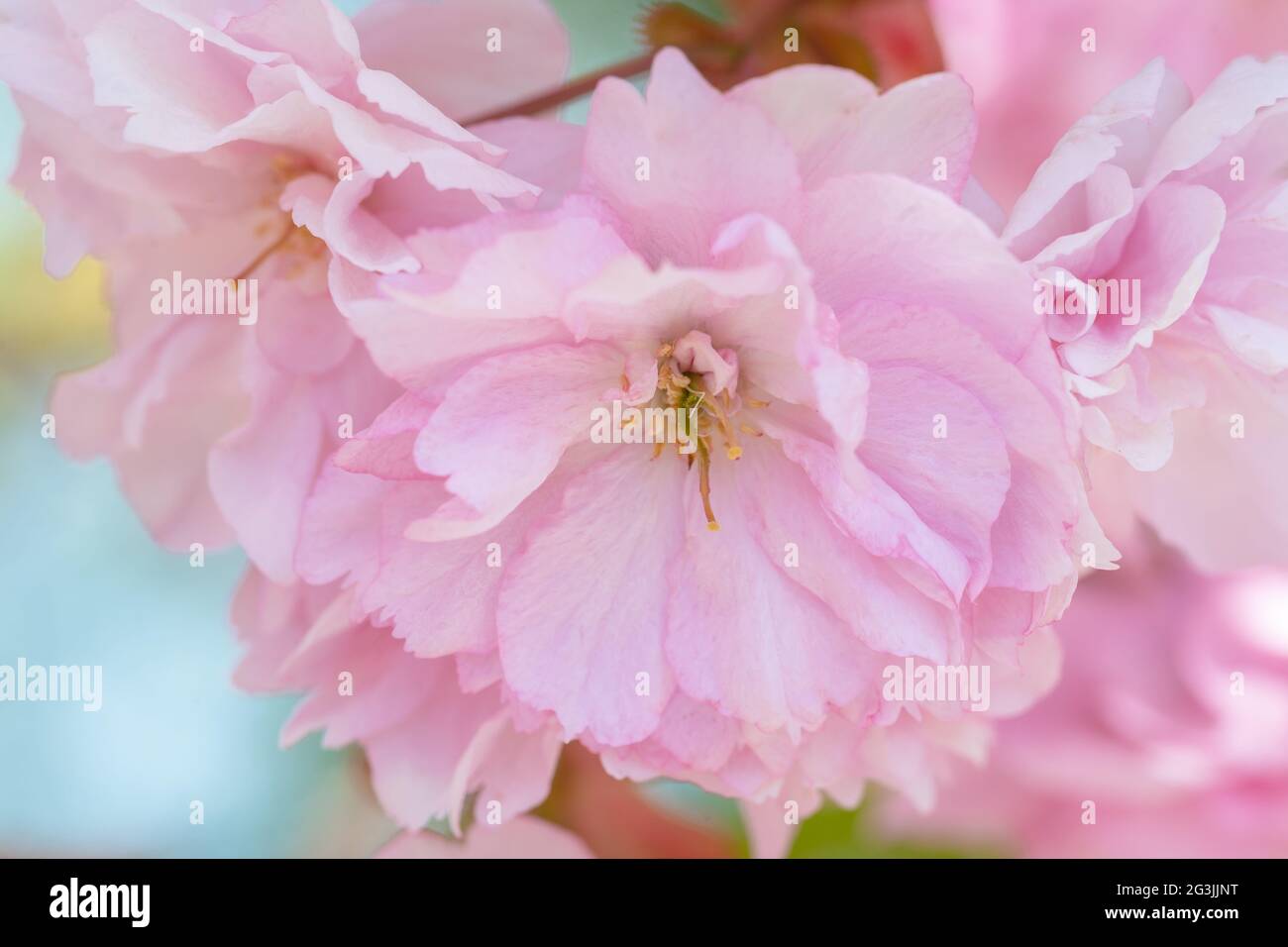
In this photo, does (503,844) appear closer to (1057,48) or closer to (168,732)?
(168,732)

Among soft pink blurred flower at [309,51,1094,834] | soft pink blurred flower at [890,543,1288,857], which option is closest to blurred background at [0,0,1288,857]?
soft pink blurred flower at [890,543,1288,857]

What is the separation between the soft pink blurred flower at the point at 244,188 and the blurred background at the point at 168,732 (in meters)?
0.03

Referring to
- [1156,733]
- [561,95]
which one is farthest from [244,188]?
[1156,733]

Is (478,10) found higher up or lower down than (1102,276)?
higher up

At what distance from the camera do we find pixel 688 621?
0.34m

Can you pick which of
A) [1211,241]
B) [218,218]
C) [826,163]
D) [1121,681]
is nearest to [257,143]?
[218,218]

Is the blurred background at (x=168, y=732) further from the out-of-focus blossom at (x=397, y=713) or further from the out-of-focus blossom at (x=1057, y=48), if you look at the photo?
the out-of-focus blossom at (x=1057, y=48)

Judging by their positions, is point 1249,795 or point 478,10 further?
point 1249,795

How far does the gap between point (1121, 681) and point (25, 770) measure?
478 millimetres

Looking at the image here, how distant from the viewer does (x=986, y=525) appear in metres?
0.31

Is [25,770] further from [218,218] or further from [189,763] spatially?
[218,218]

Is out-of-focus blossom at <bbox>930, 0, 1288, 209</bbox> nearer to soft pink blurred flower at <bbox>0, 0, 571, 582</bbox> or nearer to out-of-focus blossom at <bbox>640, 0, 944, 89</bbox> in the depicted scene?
out-of-focus blossom at <bbox>640, 0, 944, 89</bbox>

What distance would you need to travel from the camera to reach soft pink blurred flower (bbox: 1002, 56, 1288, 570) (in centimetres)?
30
